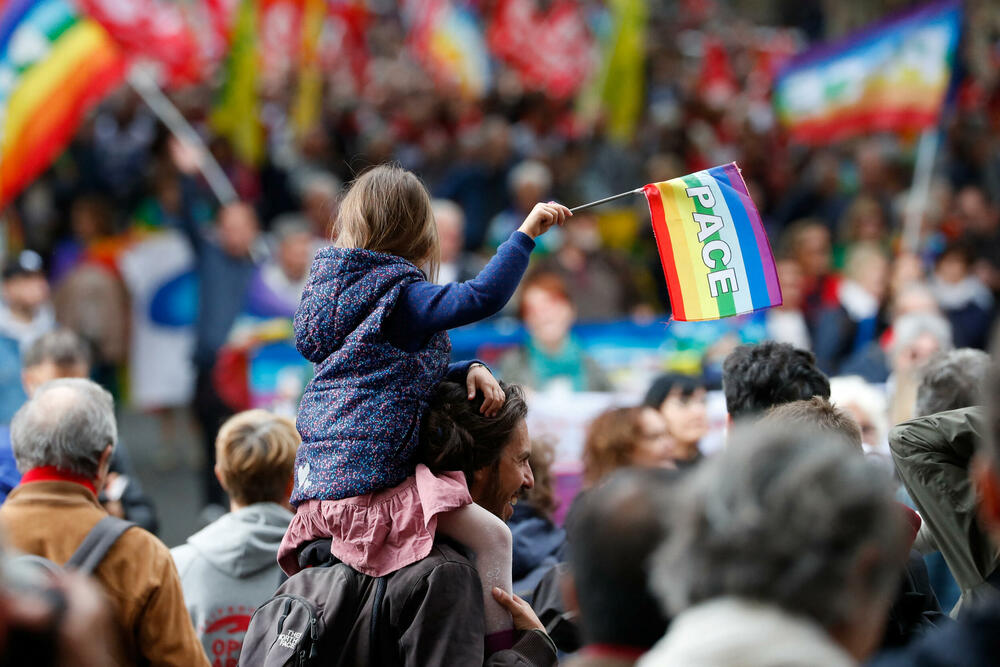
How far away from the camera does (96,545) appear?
3.15m

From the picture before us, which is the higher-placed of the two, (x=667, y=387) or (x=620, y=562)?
(x=620, y=562)

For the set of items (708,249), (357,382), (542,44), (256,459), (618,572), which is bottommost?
(618,572)

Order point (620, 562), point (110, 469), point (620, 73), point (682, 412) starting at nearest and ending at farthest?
point (620, 562), point (110, 469), point (682, 412), point (620, 73)

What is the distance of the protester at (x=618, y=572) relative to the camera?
6.72 feet

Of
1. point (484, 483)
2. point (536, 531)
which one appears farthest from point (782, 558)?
point (536, 531)

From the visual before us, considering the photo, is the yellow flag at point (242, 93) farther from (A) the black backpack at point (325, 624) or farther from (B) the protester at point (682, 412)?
(A) the black backpack at point (325, 624)

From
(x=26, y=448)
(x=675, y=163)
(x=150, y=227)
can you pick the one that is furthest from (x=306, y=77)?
(x=26, y=448)

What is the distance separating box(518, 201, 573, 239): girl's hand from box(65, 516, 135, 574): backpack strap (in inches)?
52.4

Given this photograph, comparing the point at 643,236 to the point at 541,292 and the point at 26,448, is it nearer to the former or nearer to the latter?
the point at 541,292

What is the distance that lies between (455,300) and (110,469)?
2314 millimetres

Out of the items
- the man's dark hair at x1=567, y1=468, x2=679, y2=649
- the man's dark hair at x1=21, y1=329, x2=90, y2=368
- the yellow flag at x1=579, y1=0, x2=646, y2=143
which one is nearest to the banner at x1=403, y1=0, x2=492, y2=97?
the yellow flag at x1=579, y1=0, x2=646, y2=143

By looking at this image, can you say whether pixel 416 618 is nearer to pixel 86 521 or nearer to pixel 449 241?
pixel 86 521

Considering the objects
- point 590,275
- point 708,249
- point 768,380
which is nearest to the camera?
point 768,380

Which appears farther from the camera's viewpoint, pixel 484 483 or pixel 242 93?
pixel 242 93
